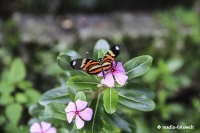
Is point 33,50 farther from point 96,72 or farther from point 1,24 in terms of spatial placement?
point 96,72

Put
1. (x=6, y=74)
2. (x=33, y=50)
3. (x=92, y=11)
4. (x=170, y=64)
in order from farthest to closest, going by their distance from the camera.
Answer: (x=92, y=11)
(x=33, y=50)
(x=170, y=64)
(x=6, y=74)

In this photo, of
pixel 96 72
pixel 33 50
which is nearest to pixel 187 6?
pixel 33 50

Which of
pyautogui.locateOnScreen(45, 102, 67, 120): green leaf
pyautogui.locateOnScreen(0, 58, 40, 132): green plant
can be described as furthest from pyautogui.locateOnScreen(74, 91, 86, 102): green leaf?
pyautogui.locateOnScreen(0, 58, 40, 132): green plant

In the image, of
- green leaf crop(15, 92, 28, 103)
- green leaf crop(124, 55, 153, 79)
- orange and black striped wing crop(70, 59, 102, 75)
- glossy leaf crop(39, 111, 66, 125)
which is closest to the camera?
orange and black striped wing crop(70, 59, 102, 75)

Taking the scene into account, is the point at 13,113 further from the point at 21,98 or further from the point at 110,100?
the point at 110,100

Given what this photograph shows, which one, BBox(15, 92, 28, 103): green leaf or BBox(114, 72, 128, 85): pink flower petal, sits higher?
BBox(114, 72, 128, 85): pink flower petal

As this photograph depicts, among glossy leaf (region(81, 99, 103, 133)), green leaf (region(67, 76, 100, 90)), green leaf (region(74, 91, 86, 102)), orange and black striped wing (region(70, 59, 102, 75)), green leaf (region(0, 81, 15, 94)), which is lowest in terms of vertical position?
glossy leaf (region(81, 99, 103, 133))

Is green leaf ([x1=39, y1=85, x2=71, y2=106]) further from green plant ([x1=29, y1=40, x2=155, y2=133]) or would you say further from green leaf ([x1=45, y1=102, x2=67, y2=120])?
green leaf ([x1=45, y1=102, x2=67, y2=120])
